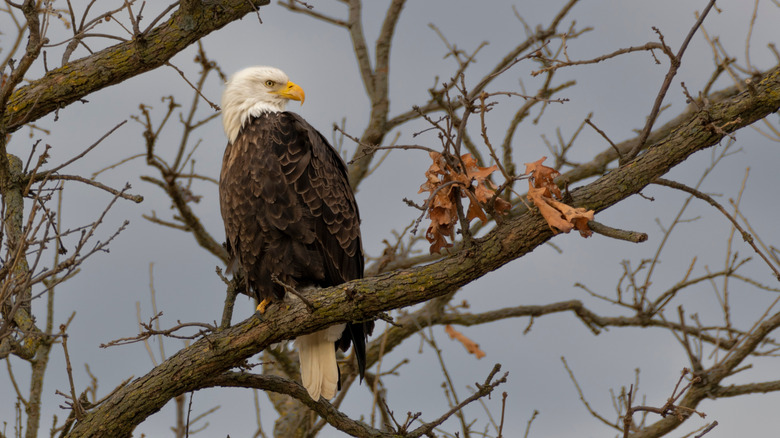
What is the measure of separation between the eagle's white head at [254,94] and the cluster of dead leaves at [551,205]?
2215 mm

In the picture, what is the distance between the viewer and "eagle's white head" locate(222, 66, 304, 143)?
17.6ft

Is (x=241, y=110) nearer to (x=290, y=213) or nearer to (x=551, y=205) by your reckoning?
(x=290, y=213)

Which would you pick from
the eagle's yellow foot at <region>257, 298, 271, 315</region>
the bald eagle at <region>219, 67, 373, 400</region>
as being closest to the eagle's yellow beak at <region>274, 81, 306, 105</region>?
the bald eagle at <region>219, 67, 373, 400</region>

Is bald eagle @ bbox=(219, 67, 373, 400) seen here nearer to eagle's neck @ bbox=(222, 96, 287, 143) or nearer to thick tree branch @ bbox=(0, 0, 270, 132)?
eagle's neck @ bbox=(222, 96, 287, 143)

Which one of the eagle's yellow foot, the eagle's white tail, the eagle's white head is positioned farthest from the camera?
the eagle's white head

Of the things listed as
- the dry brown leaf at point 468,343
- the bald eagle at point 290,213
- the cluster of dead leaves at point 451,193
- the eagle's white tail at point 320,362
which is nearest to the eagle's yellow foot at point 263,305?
the bald eagle at point 290,213

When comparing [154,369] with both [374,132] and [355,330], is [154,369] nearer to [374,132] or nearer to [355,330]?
[355,330]

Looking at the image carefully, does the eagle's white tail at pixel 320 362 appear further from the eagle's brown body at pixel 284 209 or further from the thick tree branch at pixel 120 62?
the thick tree branch at pixel 120 62

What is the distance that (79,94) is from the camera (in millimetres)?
5527

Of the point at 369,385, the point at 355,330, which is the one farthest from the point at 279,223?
the point at 369,385

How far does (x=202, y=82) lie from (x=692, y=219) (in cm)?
440

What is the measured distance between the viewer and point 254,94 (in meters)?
5.51

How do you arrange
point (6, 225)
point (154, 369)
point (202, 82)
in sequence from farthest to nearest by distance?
1. point (202, 82)
2. point (154, 369)
3. point (6, 225)

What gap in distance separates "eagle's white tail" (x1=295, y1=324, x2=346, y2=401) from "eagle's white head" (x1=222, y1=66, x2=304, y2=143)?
4.80 ft
